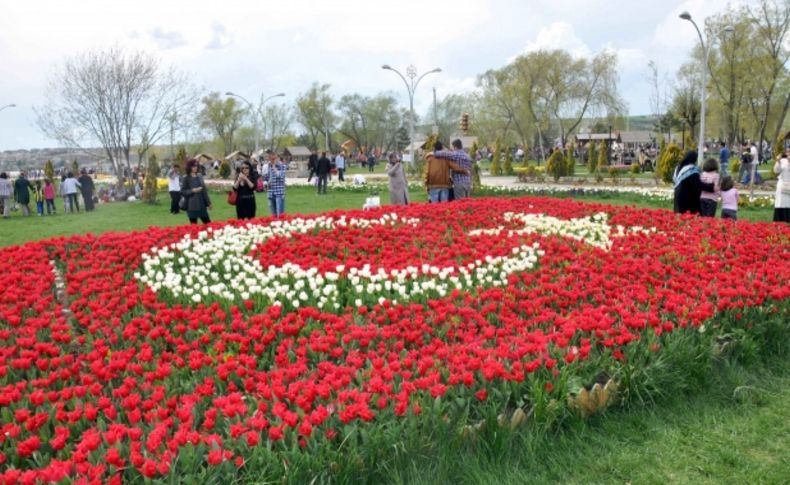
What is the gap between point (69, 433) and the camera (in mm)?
3191

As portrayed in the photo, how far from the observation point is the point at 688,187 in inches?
384

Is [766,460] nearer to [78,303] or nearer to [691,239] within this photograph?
[691,239]

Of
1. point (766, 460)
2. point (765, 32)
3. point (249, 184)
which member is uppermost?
point (765, 32)

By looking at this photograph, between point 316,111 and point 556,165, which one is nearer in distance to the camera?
point 556,165

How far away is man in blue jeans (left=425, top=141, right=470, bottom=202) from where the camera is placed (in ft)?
39.2

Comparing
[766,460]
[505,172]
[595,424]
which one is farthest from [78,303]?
[505,172]

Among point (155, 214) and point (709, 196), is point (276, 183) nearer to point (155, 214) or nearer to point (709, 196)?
point (155, 214)

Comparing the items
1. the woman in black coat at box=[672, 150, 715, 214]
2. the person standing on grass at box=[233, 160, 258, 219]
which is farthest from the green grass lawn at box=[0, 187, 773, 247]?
the woman in black coat at box=[672, 150, 715, 214]

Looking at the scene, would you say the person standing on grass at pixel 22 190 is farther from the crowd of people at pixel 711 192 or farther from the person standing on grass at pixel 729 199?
the person standing on grass at pixel 729 199

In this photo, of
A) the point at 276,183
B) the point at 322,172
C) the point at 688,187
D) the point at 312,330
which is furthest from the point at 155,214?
the point at 312,330

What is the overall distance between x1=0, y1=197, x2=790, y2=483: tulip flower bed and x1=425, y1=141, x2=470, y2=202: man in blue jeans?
376 cm

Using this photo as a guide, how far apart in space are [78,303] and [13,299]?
24.3 inches

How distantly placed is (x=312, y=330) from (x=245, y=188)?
23.1 feet

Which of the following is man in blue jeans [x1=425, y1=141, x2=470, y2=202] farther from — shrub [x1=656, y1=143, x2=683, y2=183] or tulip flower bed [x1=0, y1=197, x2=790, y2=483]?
shrub [x1=656, y1=143, x2=683, y2=183]
